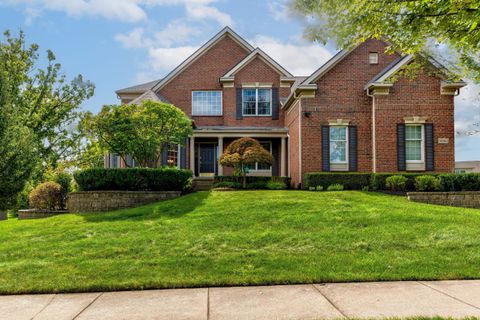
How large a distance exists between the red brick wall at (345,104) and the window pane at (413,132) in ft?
5.53

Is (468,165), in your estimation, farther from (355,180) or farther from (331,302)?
(331,302)

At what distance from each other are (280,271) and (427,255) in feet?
10.0

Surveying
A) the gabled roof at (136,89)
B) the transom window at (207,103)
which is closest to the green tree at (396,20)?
the transom window at (207,103)

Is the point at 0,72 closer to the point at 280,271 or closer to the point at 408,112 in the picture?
the point at 280,271

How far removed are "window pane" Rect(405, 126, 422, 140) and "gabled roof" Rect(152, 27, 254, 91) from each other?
11.0 meters

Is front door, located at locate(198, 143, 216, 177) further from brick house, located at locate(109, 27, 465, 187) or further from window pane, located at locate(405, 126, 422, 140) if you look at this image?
window pane, located at locate(405, 126, 422, 140)

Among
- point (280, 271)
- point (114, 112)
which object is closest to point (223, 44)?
point (114, 112)

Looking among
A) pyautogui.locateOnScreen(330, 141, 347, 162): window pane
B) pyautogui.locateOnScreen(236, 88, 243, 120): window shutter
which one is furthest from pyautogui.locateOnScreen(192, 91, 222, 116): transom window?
pyautogui.locateOnScreen(330, 141, 347, 162): window pane

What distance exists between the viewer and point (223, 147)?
22.4m

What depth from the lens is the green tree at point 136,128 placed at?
51.3 ft

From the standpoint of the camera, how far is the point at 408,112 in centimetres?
1753

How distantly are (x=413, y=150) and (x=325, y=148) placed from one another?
4116mm

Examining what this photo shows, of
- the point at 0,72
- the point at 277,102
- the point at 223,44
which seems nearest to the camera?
the point at 0,72

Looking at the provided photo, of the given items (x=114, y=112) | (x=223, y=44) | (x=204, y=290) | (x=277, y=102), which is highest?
(x=223, y=44)
